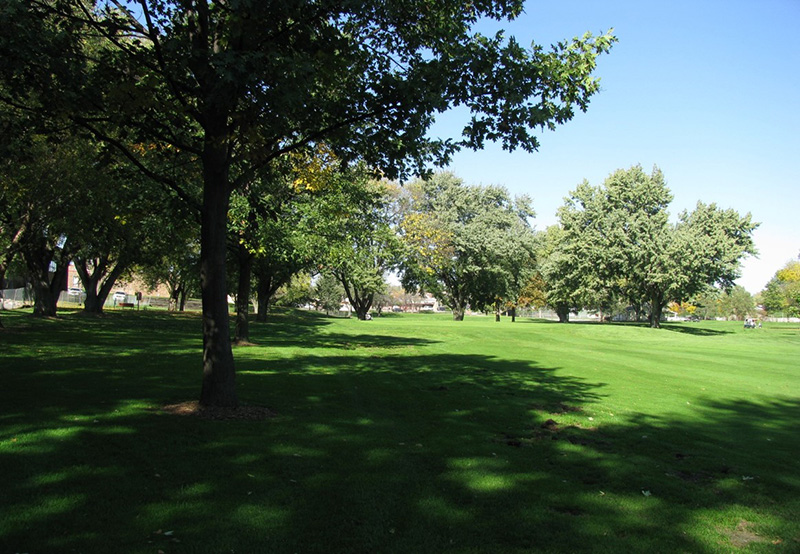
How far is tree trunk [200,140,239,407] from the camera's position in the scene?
8977 millimetres

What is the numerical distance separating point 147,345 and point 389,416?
1297 centimetres

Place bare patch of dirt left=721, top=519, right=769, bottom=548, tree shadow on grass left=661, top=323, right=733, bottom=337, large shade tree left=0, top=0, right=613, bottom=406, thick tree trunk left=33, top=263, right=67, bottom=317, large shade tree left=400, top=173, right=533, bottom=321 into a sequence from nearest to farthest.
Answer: bare patch of dirt left=721, top=519, right=769, bottom=548 → large shade tree left=0, top=0, right=613, bottom=406 → thick tree trunk left=33, top=263, right=67, bottom=317 → tree shadow on grass left=661, top=323, right=733, bottom=337 → large shade tree left=400, top=173, right=533, bottom=321

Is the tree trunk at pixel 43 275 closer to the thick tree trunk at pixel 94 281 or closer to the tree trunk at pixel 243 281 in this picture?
the thick tree trunk at pixel 94 281

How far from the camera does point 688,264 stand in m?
50.4

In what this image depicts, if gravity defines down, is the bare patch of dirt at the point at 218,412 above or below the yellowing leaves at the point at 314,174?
below

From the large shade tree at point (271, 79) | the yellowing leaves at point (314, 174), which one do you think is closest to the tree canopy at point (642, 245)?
the yellowing leaves at point (314, 174)

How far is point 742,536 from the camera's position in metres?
5.04

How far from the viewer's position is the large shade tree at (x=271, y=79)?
26.8 ft

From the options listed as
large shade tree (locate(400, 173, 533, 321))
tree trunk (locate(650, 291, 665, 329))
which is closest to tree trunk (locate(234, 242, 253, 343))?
large shade tree (locate(400, 173, 533, 321))

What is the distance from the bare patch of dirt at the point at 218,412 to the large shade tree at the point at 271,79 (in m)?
0.20

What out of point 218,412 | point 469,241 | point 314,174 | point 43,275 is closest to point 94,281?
point 43,275

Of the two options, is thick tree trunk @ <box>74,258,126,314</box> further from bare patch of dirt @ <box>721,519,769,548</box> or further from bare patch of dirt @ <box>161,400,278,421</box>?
bare patch of dirt @ <box>721,519,769,548</box>

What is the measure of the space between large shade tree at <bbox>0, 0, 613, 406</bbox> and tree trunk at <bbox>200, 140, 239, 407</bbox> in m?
0.02

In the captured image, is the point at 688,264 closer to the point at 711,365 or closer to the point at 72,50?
the point at 711,365
